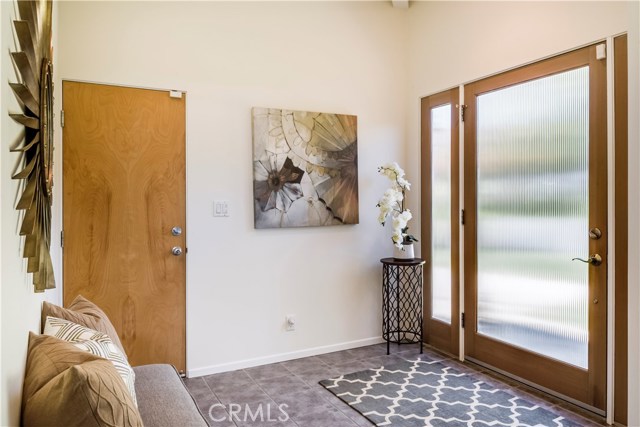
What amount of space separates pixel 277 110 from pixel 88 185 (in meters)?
1.46

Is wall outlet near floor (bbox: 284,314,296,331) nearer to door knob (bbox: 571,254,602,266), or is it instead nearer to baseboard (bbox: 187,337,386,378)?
baseboard (bbox: 187,337,386,378)

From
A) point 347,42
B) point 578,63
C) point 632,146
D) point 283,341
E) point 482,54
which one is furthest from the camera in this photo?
point 347,42

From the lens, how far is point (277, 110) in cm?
345

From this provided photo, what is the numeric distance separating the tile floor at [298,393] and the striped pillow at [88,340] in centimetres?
111

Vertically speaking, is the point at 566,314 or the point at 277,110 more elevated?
the point at 277,110

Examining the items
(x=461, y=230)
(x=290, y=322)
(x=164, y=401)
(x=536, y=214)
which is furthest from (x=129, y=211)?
(x=536, y=214)

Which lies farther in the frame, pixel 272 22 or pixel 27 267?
pixel 272 22

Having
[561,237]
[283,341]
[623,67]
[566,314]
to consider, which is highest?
[623,67]

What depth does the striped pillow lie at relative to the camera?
4.95ft

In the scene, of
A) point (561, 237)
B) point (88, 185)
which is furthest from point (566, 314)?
point (88, 185)

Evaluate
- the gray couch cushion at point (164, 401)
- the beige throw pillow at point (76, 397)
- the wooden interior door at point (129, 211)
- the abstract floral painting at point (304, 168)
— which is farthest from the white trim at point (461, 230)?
the beige throw pillow at point (76, 397)

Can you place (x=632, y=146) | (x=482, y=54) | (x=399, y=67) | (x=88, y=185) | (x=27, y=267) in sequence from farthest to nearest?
(x=399, y=67) → (x=482, y=54) → (x=88, y=185) → (x=632, y=146) → (x=27, y=267)

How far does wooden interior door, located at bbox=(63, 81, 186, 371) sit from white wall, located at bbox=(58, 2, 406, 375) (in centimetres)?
10

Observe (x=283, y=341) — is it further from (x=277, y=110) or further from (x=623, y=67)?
(x=623, y=67)
